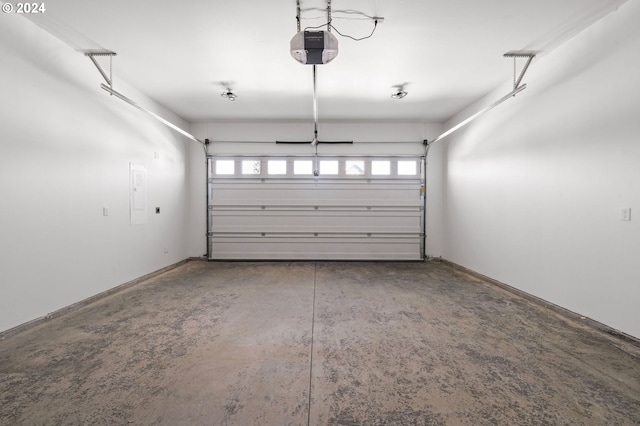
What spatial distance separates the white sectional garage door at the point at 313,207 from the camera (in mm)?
5840

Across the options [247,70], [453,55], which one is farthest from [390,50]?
[247,70]

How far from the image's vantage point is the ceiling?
244 centimetres

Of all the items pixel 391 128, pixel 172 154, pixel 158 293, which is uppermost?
pixel 391 128

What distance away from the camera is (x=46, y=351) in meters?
2.17

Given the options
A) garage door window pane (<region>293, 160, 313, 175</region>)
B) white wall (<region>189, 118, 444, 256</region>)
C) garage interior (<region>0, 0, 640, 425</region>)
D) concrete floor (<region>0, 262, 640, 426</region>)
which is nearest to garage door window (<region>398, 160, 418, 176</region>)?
white wall (<region>189, 118, 444, 256</region>)

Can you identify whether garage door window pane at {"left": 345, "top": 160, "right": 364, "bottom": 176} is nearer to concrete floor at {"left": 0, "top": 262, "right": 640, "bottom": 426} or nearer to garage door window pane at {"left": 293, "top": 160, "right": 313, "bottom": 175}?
garage door window pane at {"left": 293, "top": 160, "right": 313, "bottom": 175}

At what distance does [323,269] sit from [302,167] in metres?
2.29

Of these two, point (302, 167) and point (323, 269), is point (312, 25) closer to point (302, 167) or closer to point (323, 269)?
point (302, 167)

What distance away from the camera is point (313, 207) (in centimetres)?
586

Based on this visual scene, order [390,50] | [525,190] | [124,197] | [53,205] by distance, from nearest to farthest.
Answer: [53,205] < [390,50] < [525,190] < [124,197]

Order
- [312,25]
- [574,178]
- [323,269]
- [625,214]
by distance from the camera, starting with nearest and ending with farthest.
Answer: [625,214]
[312,25]
[574,178]
[323,269]

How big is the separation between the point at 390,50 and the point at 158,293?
440 centimetres

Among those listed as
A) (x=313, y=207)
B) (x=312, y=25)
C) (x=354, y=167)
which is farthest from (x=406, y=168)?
(x=312, y=25)

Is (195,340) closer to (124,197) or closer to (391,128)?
(124,197)
